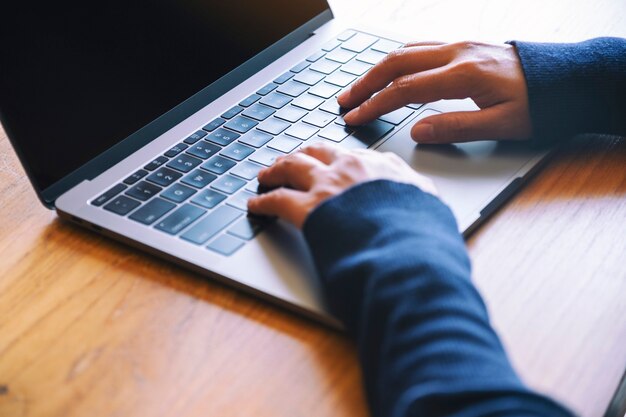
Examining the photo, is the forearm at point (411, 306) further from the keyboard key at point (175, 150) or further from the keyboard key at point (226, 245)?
the keyboard key at point (175, 150)

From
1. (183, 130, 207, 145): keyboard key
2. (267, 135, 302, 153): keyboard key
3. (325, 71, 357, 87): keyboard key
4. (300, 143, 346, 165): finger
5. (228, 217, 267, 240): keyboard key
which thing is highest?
(300, 143, 346, 165): finger

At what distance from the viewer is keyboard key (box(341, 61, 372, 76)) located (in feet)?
3.10

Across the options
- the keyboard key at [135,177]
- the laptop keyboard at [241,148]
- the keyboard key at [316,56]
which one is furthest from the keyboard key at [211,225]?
the keyboard key at [316,56]

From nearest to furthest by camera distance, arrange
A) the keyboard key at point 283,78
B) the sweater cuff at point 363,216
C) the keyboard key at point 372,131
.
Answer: the sweater cuff at point 363,216 → the keyboard key at point 372,131 → the keyboard key at point 283,78

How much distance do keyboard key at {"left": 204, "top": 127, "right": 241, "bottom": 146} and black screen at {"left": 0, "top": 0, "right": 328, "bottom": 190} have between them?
0.21 feet

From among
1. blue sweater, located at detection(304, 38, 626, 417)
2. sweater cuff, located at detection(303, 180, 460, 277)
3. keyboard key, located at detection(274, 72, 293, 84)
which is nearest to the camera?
blue sweater, located at detection(304, 38, 626, 417)

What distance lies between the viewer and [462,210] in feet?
2.38

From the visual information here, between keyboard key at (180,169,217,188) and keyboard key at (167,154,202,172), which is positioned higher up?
keyboard key at (167,154,202,172)

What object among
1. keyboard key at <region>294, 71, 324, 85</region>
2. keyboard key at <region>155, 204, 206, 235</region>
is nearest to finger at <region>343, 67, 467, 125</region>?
keyboard key at <region>294, 71, 324, 85</region>

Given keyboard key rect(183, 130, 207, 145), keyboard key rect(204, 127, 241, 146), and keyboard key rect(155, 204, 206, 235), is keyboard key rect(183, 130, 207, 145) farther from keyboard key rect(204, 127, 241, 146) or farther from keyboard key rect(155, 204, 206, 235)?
keyboard key rect(155, 204, 206, 235)

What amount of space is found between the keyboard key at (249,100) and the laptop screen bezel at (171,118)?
0.03 m

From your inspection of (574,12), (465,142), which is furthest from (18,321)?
(574,12)

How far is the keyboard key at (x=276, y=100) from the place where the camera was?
89 centimetres

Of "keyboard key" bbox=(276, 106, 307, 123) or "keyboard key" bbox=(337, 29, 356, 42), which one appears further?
"keyboard key" bbox=(337, 29, 356, 42)
